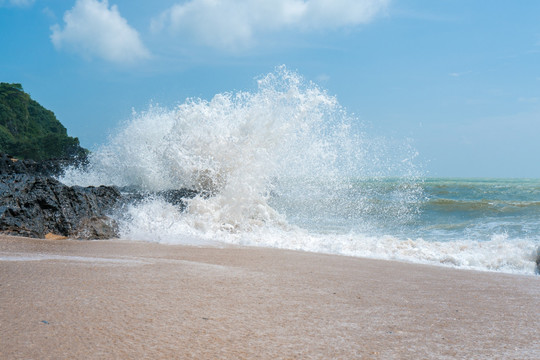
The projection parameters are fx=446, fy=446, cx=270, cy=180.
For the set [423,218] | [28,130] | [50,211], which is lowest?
[50,211]

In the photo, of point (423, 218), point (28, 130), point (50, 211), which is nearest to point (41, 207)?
point (50, 211)

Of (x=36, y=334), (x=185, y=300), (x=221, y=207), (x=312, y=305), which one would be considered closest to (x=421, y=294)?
(x=312, y=305)

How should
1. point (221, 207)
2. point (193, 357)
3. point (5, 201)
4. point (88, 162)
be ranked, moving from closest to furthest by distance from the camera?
Answer: point (193, 357)
point (5, 201)
point (221, 207)
point (88, 162)

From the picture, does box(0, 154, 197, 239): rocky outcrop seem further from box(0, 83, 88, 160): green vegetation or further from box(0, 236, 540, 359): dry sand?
box(0, 83, 88, 160): green vegetation

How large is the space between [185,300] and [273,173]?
7.30m

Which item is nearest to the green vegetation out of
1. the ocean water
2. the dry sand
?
the ocean water

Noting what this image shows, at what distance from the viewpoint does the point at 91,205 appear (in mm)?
6520

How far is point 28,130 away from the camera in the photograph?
46844 millimetres

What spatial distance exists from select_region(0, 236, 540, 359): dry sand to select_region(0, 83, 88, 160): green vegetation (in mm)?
31338

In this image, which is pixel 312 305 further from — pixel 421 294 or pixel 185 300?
pixel 421 294

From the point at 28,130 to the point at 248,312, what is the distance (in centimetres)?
5146

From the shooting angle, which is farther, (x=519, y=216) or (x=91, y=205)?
(x=519, y=216)

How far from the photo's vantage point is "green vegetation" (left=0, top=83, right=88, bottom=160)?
35844mm

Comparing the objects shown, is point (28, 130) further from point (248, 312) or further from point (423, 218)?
point (248, 312)
